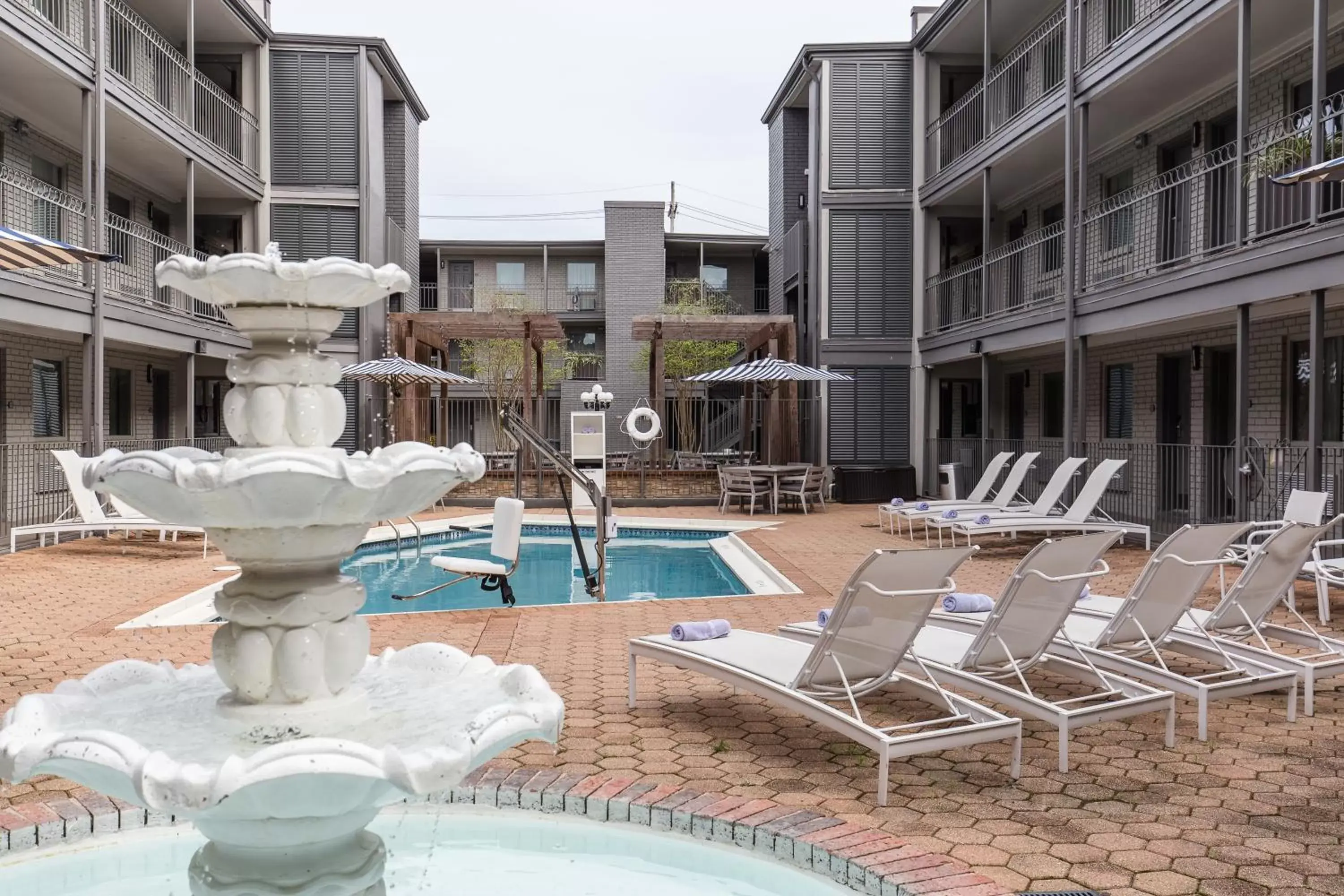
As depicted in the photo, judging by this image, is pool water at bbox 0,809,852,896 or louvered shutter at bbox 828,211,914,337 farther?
louvered shutter at bbox 828,211,914,337

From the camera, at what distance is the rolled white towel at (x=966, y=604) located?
5.64 m

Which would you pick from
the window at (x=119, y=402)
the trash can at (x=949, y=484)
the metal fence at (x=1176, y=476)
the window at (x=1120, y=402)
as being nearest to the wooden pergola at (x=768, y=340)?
the metal fence at (x=1176, y=476)

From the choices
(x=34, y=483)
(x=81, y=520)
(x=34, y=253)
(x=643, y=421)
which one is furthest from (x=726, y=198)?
(x=34, y=253)

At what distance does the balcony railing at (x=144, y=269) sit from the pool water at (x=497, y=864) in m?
13.1

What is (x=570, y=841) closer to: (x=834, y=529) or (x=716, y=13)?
(x=834, y=529)

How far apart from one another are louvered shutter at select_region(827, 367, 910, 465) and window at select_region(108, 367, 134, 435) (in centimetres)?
1266

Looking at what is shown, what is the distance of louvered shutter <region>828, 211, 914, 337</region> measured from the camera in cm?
1989

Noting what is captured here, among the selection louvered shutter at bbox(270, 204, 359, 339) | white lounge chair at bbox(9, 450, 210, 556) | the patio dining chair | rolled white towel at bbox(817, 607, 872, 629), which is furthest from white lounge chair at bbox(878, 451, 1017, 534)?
louvered shutter at bbox(270, 204, 359, 339)

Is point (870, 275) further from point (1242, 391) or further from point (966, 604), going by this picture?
point (966, 604)

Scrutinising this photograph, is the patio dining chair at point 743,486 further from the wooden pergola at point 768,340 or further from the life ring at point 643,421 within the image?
the wooden pergola at point 768,340

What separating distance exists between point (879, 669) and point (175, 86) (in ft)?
60.0

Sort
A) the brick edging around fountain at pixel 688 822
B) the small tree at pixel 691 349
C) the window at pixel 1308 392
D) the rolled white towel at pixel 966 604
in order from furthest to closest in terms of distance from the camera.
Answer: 1. the small tree at pixel 691 349
2. the window at pixel 1308 392
3. the rolled white towel at pixel 966 604
4. the brick edging around fountain at pixel 688 822

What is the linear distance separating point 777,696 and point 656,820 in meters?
0.82

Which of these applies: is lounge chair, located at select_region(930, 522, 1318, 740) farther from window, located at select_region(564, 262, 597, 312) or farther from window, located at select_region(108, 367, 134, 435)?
window, located at select_region(564, 262, 597, 312)
